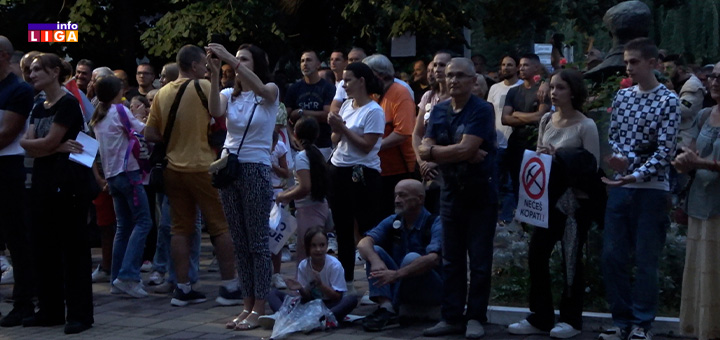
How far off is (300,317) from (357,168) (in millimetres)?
1452

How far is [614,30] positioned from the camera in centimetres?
945

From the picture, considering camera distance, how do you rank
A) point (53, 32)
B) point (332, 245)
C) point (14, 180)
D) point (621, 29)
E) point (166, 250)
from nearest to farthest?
1. point (14, 180)
2. point (621, 29)
3. point (166, 250)
4. point (332, 245)
5. point (53, 32)

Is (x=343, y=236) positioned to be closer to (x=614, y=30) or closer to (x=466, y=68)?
(x=466, y=68)

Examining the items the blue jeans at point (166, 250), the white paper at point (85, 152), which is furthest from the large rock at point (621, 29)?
the white paper at point (85, 152)

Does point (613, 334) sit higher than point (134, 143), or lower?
lower

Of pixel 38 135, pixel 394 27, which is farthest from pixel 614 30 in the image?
pixel 394 27

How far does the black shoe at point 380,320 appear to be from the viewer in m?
7.79

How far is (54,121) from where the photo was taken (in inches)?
316

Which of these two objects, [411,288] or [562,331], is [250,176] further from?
[562,331]

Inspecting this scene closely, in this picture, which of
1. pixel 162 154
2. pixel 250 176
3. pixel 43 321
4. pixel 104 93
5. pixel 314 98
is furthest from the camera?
pixel 314 98

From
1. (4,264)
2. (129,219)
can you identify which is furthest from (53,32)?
(129,219)

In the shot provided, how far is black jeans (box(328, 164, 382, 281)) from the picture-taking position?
28.9ft

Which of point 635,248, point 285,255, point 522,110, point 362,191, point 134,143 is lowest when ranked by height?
point 285,255

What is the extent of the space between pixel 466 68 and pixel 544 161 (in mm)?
850
